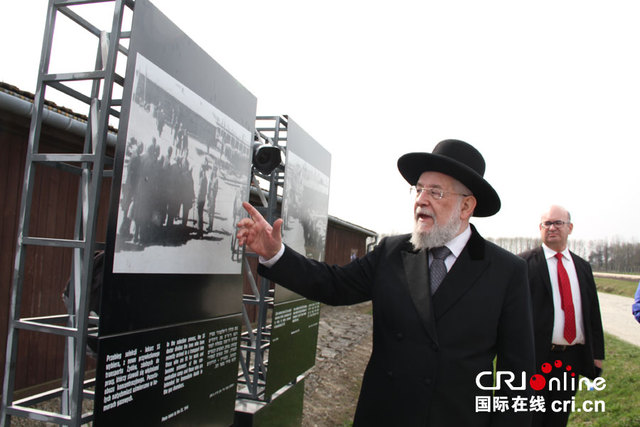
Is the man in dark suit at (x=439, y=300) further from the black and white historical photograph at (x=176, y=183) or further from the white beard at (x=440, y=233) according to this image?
the black and white historical photograph at (x=176, y=183)

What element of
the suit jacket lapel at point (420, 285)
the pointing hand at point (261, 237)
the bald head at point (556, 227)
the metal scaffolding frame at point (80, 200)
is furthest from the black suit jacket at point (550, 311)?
the metal scaffolding frame at point (80, 200)

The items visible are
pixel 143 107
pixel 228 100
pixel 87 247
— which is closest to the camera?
pixel 87 247

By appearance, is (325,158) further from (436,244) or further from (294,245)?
(436,244)

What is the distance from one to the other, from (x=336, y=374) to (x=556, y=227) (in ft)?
15.3

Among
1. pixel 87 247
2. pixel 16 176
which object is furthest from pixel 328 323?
pixel 87 247

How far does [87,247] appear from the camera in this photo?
195cm

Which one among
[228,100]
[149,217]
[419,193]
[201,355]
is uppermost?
[228,100]

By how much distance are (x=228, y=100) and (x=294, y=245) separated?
7.15 feet

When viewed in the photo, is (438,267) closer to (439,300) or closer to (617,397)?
(439,300)

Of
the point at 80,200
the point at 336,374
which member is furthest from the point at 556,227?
the point at 336,374

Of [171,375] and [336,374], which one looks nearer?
[171,375]

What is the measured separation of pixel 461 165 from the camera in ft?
7.11

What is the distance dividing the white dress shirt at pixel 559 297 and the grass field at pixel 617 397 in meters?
2.31

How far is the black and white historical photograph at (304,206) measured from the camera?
454 centimetres
